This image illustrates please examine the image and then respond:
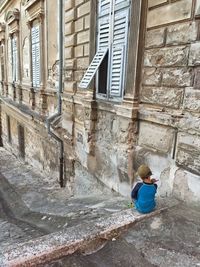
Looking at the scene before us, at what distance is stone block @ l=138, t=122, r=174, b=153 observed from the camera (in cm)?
328

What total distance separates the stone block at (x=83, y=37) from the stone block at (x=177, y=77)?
2.25 meters

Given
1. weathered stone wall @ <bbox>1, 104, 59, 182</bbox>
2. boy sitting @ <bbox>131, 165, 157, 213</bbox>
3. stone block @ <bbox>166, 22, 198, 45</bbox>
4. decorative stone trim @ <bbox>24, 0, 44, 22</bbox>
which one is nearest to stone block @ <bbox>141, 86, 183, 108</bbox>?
stone block @ <bbox>166, 22, 198, 45</bbox>

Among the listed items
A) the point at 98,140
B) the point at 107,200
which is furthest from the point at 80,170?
the point at 107,200

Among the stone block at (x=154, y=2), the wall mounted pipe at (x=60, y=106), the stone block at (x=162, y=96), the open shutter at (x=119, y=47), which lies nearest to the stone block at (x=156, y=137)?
the stone block at (x=162, y=96)

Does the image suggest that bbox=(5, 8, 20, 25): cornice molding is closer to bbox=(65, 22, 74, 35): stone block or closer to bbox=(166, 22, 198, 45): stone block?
bbox=(65, 22, 74, 35): stone block

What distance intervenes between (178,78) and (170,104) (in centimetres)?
33

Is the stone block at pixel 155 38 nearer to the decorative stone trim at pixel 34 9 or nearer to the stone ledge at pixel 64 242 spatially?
the stone ledge at pixel 64 242

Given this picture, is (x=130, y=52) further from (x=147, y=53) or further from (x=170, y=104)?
(x=170, y=104)

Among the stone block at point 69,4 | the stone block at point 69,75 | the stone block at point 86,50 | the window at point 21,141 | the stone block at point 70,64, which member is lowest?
the window at point 21,141

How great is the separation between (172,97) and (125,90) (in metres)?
0.92

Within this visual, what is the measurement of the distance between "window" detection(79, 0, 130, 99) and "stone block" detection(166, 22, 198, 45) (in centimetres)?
90

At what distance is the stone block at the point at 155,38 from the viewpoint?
3.27 meters

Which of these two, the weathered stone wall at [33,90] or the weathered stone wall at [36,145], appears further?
the weathered stone wall at [36,145]

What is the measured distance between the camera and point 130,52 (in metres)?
3.79
